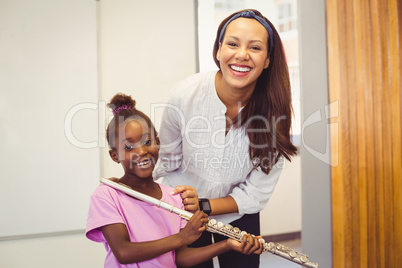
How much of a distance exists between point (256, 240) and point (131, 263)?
0.36m

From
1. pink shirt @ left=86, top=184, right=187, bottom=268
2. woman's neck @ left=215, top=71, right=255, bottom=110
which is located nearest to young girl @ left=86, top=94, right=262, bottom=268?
pink shirt @ left=86, top=184, right=187, bottom=268

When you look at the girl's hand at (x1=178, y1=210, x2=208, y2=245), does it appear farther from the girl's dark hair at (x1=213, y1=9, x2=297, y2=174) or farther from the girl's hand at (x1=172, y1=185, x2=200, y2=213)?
the girl's dark hair at (x1=213, y1=9, x2=297, y2=174)

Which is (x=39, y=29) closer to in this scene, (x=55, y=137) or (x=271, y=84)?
(x=55, y=137)

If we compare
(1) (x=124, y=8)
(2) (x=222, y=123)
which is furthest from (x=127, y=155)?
(1) (x=124, y=8)

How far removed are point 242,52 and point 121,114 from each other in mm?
445

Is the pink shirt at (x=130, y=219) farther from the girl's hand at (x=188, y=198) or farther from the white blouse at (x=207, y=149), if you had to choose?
the white blouse at (x=207, y=149)

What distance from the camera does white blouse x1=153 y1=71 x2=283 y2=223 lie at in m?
1.23

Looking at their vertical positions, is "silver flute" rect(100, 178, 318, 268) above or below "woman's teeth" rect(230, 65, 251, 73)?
below

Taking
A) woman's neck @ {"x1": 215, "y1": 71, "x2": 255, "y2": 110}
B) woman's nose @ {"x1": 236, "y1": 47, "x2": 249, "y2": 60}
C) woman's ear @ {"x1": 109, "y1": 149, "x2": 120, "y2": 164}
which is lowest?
woman's ear @ {"x1": 109, "y1": 149, "x2": 120, "y2": 164}

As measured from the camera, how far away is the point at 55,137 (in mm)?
1114

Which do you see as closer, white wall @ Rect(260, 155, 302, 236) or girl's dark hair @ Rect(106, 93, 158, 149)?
girl's dark hair @ Rect(106, 93, 158, 149)

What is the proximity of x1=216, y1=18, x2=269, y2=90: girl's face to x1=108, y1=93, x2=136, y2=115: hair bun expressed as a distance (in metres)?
0.34

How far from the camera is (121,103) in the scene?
1068 millimetres

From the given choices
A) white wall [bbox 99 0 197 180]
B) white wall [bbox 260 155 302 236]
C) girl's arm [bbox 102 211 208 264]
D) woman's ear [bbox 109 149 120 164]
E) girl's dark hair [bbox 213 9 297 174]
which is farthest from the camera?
white wall [bbox 260 155 302 236]
